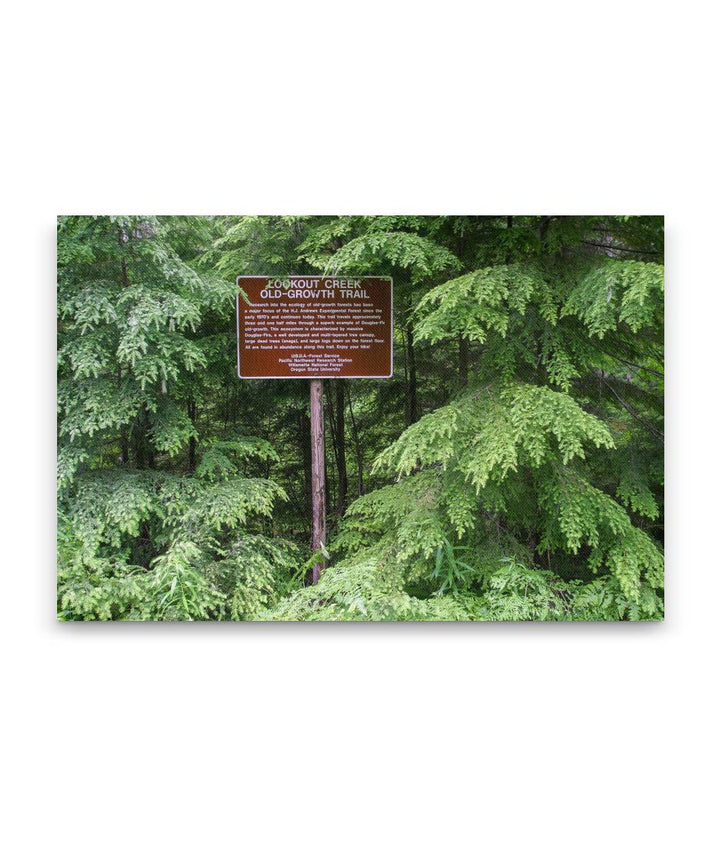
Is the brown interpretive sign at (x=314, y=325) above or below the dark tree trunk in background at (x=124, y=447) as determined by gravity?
above

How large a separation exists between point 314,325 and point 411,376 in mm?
690

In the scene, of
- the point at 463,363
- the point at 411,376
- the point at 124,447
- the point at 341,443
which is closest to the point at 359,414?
the point at 341,443

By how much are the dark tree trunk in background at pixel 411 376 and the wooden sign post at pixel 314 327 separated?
0.11 metres

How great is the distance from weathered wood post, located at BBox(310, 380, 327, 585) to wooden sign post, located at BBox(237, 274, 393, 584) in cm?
27

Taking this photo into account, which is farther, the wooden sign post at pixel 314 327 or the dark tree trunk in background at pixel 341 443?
the dark tree trunk in background at pixel 341 443

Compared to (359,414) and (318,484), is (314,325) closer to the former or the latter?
(359,414)

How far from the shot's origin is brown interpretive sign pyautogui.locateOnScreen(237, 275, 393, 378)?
3.69m

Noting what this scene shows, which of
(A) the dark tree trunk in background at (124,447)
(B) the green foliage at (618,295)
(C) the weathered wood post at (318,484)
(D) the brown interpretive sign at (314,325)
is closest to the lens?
(B) the green foliage at (618,295)

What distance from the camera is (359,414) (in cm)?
387

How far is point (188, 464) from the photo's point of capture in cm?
393

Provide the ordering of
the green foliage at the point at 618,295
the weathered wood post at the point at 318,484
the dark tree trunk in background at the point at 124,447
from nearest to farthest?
the green foliage at the point at 618,295 → the dark tree trunk in background at the point at 124,447 → the weathered wood post at the point at 318,484

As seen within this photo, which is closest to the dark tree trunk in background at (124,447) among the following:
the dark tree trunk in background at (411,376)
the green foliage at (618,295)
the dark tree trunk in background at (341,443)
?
the dark tree trunk in background at (341,443)

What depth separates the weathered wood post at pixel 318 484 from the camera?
395 centimetres

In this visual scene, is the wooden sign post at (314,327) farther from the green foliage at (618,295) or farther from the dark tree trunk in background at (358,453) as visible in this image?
the green foliage at (618,295)
